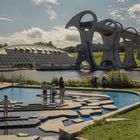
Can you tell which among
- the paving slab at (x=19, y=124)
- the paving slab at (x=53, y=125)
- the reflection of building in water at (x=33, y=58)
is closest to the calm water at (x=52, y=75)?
the reflection of building in water at (x=33, y=58)

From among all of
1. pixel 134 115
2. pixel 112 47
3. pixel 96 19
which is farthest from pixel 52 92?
pixel 112 47

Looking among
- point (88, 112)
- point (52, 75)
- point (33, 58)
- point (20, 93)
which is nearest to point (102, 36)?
point (33, 58)

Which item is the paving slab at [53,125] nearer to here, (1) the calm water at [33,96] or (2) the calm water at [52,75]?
(1) the calm water at [33,96]

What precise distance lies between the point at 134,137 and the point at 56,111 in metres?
7.15

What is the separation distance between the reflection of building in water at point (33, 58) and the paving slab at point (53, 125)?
72.8 meters

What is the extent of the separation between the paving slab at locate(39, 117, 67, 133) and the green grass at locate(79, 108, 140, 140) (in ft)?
6.52

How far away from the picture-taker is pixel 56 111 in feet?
52.2

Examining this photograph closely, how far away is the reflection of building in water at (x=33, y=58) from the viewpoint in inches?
3590

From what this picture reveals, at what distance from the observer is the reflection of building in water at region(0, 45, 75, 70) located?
91.2 m

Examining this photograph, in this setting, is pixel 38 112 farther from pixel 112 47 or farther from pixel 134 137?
pixel 112 47

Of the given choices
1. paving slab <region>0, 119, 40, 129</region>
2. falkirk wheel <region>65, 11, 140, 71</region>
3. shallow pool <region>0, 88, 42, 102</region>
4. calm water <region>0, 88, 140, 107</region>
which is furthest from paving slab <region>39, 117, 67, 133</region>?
falkirk wheel <region>65, 11, 140, 71</region>

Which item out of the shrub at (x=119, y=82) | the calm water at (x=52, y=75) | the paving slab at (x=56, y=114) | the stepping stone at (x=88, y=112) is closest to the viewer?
the paving slab at (x=56, y=114)

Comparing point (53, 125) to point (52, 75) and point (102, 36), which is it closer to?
point (52, 75)

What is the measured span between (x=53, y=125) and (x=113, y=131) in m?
3.65
